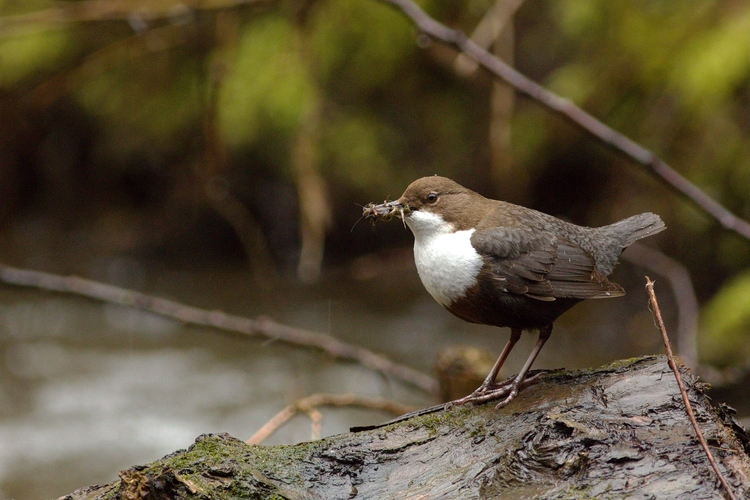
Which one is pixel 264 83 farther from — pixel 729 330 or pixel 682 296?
pixel 729 330

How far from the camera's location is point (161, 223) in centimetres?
717

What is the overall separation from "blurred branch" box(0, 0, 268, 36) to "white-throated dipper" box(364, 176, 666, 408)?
7.77 ft

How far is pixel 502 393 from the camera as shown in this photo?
2584 millimetres

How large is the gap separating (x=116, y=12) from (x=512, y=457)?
151 inches

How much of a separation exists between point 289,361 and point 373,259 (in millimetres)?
1138

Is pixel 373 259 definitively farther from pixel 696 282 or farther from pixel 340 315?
pixel 696 282

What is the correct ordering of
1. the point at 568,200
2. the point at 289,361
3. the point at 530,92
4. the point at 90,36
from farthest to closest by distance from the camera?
the point at 90,36 → the point at 568,200 → the point at 289,361 → the point at 530,92

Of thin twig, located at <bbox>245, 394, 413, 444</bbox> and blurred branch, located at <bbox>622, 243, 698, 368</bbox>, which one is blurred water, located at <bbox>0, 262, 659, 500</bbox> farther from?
thin twig, located at <bbox>245, 394, 413, 444</bbox>

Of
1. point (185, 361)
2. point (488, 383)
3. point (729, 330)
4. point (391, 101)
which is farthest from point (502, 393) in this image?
point (391, 101)

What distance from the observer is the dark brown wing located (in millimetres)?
2648

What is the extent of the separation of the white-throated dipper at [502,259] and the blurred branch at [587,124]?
0.76 metres

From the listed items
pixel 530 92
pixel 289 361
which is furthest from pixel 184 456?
pixel 289 361

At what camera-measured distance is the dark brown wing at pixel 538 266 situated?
8.69 feet

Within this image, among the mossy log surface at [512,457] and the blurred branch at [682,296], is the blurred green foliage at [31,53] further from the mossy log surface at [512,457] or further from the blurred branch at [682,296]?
the mossy log surface at [512,457]
